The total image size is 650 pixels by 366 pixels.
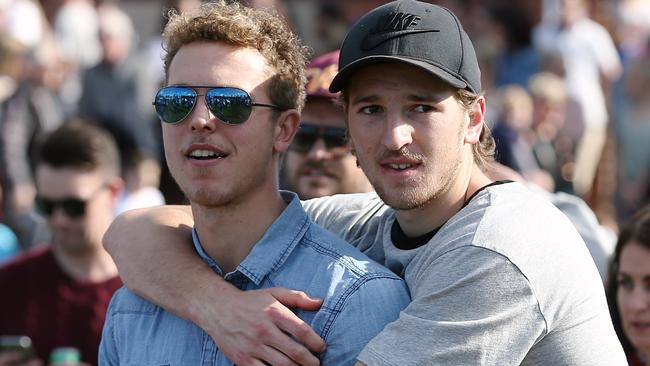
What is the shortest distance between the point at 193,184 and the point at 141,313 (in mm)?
491

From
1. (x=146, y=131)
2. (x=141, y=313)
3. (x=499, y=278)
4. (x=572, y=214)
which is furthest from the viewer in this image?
(x=146, y=131)

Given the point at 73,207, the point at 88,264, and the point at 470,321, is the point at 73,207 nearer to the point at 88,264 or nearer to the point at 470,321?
the point at 88,264

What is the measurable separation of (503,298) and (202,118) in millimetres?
1017

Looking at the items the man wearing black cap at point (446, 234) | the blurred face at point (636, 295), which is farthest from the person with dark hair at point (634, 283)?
the man wearing black cap at point (446, 234)

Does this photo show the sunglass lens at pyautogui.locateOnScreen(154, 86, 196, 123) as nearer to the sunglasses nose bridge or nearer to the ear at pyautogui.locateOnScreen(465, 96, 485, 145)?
the sunglasses nose bridge

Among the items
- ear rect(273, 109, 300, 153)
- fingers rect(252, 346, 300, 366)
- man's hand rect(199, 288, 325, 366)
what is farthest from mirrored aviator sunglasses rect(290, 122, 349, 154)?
fingers rect(252, 346, 300, 366)

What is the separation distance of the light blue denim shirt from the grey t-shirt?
0.13m

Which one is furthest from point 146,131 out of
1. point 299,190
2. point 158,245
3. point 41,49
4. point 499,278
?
point 499,278

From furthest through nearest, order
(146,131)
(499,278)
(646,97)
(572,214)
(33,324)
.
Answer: (146,131) < (646,97) < (33,324) < (572,214) < (499,278)

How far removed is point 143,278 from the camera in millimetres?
3865

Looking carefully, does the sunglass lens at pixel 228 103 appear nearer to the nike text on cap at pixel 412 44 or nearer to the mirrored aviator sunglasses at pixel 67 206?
Result: the nike text on cap at pixel 412 44

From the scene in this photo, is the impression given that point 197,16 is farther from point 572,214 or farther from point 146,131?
point 146,131

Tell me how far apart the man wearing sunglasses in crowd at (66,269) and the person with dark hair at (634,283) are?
2.52 metres

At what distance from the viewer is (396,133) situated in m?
3.48
